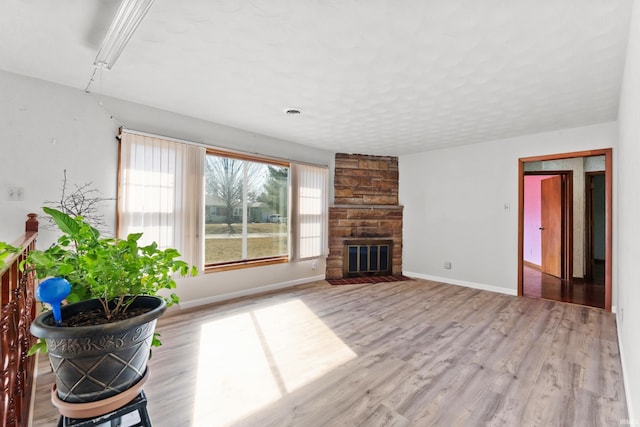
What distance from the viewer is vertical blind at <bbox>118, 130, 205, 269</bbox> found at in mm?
3174

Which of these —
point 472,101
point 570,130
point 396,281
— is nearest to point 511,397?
point 472,101

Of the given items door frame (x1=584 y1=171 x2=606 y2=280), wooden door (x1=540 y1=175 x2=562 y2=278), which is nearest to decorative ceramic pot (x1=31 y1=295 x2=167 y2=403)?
wooden door (x1=540 y1=175 x2=562 y2=278)

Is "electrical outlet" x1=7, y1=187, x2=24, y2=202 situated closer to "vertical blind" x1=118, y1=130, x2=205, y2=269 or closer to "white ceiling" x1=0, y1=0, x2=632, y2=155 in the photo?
"vertical blind" x1=118, y1=130, x2=205, y2=269

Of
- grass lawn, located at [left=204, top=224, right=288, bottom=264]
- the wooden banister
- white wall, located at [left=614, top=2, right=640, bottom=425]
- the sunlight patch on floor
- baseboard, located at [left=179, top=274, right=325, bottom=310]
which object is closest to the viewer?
the wooden banister

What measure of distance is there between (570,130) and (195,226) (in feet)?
17.0

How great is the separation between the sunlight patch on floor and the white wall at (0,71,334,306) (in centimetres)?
108

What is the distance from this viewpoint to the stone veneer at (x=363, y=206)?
17.9 feet

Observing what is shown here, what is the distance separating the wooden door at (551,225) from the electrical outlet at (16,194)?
7.62 metres

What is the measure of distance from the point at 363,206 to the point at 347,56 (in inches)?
141

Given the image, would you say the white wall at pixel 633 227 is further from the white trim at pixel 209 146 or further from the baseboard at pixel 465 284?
the white trim at pixel 209 146

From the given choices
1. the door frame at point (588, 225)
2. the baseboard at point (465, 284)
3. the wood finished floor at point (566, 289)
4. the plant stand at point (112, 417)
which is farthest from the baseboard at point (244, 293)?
the door frame at point (588, 225)

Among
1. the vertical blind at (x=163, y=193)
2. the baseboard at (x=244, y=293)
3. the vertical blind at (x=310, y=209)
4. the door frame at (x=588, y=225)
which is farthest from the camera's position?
the door frame at (x=588, y=225)

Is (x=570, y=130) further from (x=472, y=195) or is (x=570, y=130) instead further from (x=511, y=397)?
(x=511, y=397)

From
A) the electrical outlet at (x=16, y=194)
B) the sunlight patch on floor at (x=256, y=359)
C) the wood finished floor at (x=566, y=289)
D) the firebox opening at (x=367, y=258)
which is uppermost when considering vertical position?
the electrical outlet at (x=16, y=194)
